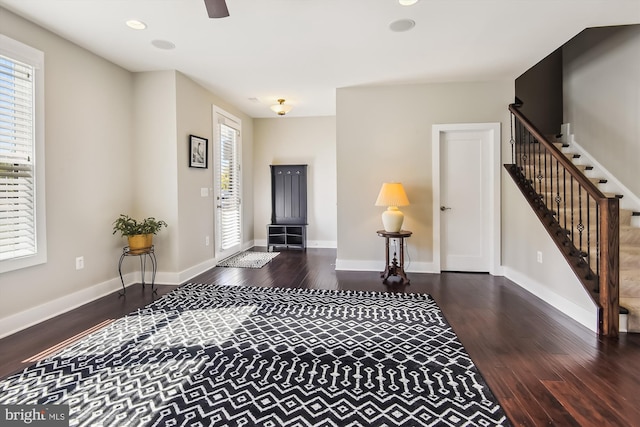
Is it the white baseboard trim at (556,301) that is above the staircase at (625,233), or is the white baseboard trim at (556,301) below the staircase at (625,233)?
below

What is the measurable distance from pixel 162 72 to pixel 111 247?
7.38ft

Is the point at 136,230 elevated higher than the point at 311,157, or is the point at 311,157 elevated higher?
the point at 311,157

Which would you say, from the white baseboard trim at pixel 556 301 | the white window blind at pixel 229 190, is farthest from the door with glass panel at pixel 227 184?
the white baseboard trim at pixel 556 301

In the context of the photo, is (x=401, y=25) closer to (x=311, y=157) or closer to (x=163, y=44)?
(x=163, y=44)

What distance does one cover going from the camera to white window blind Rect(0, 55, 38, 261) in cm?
257

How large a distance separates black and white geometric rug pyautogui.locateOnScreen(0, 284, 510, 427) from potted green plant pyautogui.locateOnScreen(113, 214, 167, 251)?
0.94 m

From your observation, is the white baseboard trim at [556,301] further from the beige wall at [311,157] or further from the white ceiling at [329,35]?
the beige wall at [311,157]

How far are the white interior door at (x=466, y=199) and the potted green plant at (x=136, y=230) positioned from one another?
12.3 feet

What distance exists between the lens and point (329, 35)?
3.04 meters

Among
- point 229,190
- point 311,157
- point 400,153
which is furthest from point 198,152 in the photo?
point 400,153

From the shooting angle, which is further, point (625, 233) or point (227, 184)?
point (227, 184)

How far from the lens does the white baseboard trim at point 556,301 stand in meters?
2.59

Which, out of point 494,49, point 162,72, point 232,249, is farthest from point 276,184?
point 494,49

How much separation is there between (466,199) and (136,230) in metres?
4.33
